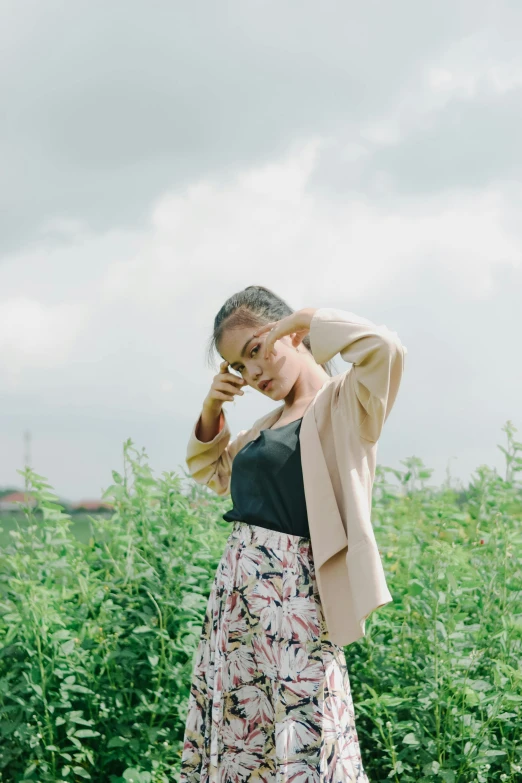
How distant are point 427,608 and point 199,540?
79 cm

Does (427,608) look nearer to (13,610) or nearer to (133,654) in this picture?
(133,654)

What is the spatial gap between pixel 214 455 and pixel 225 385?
288 millimetres

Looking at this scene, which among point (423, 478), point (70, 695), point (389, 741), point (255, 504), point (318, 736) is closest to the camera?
point (318, 736)

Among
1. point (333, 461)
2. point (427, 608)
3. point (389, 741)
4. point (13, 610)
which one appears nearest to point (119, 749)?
point (13, 610)

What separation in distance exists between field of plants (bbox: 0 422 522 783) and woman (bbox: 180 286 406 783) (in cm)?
47

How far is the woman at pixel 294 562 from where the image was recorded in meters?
2.08

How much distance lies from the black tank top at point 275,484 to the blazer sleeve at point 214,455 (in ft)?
1.45

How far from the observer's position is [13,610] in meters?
2.93

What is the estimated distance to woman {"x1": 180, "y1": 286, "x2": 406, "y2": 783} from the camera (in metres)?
2.08

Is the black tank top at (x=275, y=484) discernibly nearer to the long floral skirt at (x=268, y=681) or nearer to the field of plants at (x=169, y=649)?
the long floral skirt at (x=268, y=681)

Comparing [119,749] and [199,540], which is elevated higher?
[199,540]

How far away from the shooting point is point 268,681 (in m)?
2.24

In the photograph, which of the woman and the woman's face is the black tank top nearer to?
the woman

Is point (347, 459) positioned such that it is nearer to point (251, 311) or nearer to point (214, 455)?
point (251, 311)
